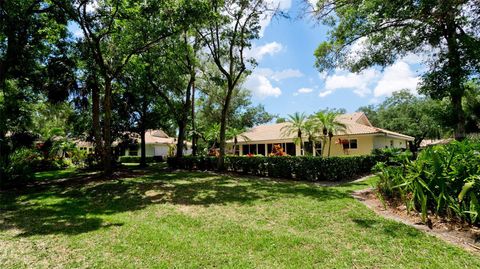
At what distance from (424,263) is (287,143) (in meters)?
24.2

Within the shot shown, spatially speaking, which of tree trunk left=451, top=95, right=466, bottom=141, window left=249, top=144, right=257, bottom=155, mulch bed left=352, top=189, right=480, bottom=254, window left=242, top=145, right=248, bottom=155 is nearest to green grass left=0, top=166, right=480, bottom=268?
mulch bed left=352, top=189, right=480, bottom=254

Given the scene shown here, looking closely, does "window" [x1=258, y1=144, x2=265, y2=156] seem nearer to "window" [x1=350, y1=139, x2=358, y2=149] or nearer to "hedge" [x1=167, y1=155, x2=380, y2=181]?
"window" [x1=350, y1=139, x2=358, y2=149]

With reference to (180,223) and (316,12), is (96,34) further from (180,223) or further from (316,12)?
(180,223)

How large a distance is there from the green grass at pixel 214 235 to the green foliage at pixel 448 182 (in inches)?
37.3

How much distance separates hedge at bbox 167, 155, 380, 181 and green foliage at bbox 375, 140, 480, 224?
6855 millimetres

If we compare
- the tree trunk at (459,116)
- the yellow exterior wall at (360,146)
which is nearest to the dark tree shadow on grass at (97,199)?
the tree trunk at (459,116)

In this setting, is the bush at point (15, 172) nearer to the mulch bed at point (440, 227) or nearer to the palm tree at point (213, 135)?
the mulch bed at point (440, 227)

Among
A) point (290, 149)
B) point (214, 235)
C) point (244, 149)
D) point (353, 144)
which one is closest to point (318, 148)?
point (290, 149)

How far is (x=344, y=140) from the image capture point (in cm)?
2425

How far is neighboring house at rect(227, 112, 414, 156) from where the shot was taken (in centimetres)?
2311

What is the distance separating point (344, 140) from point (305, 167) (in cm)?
1211

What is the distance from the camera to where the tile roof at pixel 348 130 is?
23.1 metres

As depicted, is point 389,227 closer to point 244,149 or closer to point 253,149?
point 253,149

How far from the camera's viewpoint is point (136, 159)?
34906mm
